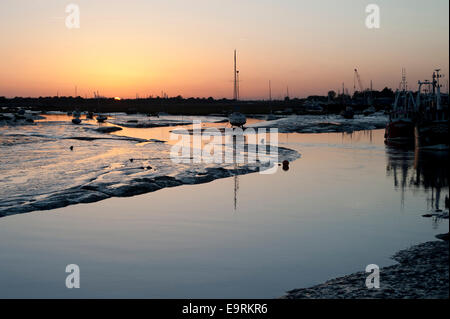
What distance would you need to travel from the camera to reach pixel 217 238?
18.4 m

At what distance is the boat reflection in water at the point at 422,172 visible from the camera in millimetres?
27422

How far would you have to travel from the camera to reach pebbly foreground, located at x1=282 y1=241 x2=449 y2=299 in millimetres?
12027

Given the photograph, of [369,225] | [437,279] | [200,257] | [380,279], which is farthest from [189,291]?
[369,225]

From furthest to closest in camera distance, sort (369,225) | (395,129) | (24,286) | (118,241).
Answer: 1. (395,129)
2. (369,225)
3. (118,241)
4. (24,286)

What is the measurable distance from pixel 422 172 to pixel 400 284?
26.0m

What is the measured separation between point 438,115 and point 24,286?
51.5 metres

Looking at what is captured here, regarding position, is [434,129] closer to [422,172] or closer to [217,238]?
[422,172]

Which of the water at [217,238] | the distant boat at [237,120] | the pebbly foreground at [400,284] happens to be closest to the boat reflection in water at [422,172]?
the water at [217,238]

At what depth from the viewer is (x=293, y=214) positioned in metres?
22.2

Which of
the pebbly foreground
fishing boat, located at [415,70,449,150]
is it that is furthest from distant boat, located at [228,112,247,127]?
the pebbly foreground

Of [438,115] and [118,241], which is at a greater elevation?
[438,115]

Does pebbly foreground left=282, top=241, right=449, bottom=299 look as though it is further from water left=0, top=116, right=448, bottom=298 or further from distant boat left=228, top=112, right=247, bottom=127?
distant boat left=228, top=112, right=247, bottom=127

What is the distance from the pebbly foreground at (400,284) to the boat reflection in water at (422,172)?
9.75 m

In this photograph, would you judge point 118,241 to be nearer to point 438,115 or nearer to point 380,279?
point 380,279
